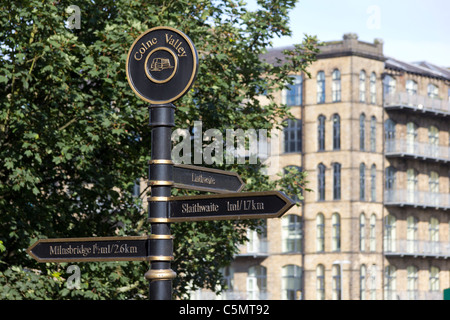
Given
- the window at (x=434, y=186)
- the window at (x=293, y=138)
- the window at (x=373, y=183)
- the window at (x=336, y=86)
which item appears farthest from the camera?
the window at (x=434, y=186)

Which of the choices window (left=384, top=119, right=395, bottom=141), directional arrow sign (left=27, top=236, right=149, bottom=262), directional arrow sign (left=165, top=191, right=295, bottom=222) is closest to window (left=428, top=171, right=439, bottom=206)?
window (left=384, top=119, right=395, bottom=141)

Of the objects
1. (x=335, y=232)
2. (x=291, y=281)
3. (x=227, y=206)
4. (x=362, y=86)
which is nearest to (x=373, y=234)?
(x=335, y=232)

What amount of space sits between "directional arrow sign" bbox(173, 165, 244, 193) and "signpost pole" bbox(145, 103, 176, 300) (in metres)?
0.20

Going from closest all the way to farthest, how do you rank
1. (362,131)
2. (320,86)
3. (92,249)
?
1. (92,249)
2. (362,131)
3. (320,86)

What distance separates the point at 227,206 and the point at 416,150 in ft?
219

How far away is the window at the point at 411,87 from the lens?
72.2 meters

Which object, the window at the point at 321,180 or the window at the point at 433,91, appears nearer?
the window at the point at 321,180

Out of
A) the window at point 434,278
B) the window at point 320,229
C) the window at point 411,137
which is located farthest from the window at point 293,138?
the window at point 434,278

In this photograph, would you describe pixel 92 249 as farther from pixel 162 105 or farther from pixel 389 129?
pixel 389 129

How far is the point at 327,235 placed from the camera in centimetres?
6856

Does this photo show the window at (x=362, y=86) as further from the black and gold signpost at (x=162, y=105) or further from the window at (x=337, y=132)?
the black and gold signpost at (x=162, y=105)

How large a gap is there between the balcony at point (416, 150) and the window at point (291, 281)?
11.5 metres

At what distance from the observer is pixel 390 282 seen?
69.5 metres
